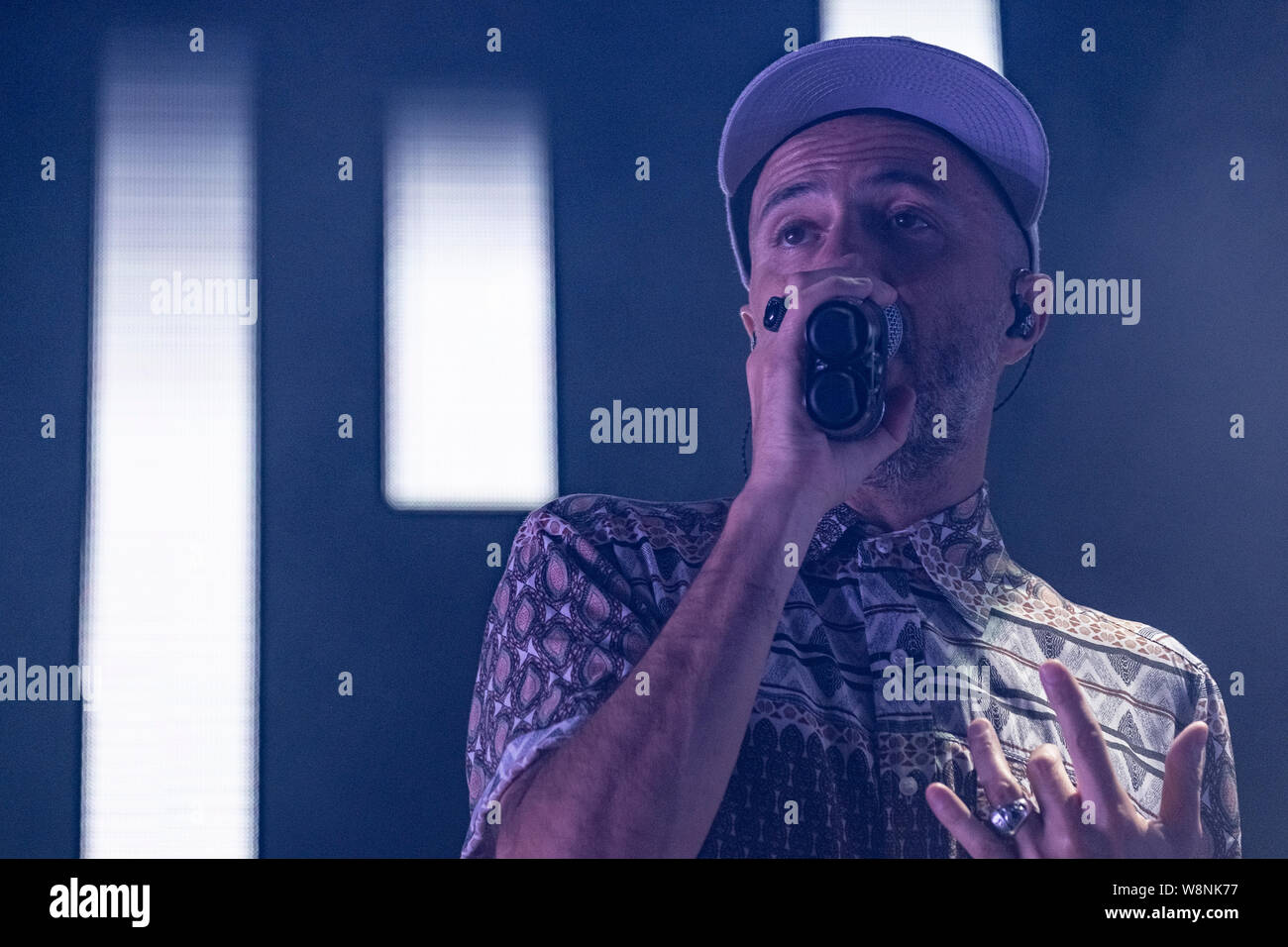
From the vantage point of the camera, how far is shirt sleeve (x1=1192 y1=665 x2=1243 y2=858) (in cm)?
160

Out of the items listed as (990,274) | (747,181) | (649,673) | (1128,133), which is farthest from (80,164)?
(1128,133)

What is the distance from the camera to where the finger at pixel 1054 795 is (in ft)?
4.94

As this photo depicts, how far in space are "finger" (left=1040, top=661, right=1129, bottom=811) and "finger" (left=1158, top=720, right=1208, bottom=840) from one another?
7cm

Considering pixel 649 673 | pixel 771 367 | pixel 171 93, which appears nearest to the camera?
pixel 649 673

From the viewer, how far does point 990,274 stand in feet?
5.49

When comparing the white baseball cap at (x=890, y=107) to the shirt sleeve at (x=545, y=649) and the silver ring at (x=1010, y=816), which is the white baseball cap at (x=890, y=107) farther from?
the silver ring at (x=1010, y=816)

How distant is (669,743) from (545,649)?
0.23 meters

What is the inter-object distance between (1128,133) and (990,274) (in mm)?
345

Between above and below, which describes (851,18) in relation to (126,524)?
above

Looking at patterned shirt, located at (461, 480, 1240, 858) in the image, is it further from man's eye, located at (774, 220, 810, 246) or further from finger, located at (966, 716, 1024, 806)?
man's eye, located at (774, 220, 810, 246)

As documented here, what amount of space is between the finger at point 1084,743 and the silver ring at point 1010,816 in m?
0.08

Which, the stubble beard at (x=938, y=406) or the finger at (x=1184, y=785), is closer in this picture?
the finger at (x=1184, y=785)

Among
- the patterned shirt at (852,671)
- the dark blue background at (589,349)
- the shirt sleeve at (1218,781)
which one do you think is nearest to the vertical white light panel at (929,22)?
the dark blue background at (589,349)
